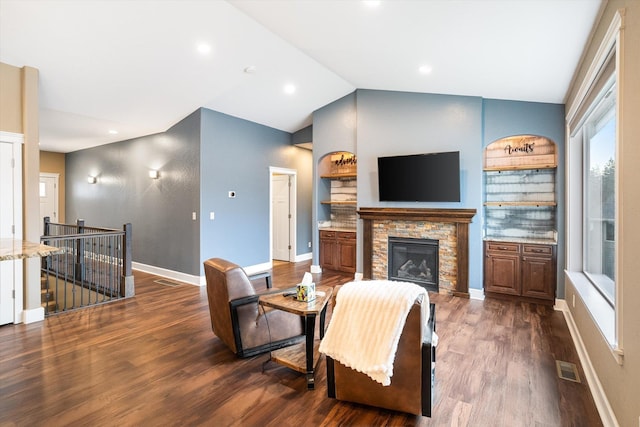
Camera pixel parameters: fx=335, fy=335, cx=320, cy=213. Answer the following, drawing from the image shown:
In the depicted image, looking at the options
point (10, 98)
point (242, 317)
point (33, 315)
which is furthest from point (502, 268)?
point (10, 98)

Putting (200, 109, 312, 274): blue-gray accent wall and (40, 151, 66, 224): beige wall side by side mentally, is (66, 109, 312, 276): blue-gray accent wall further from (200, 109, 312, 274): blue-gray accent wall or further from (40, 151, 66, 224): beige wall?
(40, 151, 66, 224): beige wall

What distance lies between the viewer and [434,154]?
493 centimetres

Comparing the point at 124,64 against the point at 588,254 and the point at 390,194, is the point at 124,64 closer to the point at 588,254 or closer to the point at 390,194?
the point at 390,194

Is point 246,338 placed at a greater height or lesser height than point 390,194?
lesser

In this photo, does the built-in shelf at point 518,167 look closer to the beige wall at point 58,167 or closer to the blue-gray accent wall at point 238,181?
the blue-gray accent wall at point 238,181

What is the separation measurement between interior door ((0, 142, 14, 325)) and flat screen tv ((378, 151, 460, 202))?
4687 millimetres

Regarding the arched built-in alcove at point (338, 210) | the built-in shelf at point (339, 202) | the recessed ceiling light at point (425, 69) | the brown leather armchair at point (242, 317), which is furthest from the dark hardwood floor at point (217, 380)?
the recessed ceiling light at point (425, 69)

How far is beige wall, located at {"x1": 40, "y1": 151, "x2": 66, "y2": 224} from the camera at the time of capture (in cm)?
880

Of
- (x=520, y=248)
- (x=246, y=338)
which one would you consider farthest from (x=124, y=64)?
(x=520, y=248)

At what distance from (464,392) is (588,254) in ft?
7.83

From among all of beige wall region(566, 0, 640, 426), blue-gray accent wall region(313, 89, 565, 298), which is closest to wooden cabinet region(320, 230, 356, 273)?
blue-gray accent wall region(313, 89, 565, 298)

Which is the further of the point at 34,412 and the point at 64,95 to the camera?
the point at 64,95

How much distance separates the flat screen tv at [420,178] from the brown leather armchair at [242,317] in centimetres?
286

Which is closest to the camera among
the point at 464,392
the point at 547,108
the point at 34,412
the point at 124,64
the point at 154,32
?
the point at 34,412
